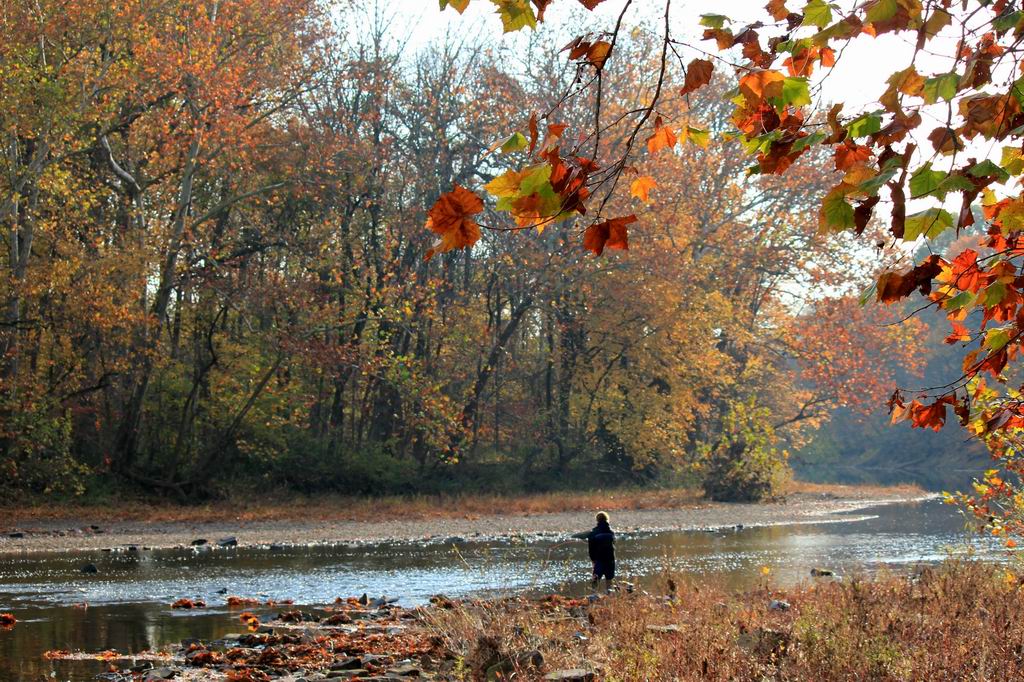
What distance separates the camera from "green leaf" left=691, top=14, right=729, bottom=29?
4289 millimetres

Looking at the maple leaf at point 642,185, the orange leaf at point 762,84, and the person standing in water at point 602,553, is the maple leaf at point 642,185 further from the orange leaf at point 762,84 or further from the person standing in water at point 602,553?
the person standing in water at point 602,553

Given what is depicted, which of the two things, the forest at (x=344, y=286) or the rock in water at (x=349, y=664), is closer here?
the rock in water at (x=349, y=664)

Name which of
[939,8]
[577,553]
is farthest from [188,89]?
[939,8]

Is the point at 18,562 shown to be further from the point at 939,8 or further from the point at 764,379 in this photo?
the point at 764,379

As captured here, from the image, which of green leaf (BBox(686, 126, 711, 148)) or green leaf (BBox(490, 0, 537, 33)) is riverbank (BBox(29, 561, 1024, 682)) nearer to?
green leaf (BBox(686, 126, 711, 148))

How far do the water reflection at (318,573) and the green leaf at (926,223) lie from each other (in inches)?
335

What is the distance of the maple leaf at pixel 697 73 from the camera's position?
13.7 ft

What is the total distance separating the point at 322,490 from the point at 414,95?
13972 mm

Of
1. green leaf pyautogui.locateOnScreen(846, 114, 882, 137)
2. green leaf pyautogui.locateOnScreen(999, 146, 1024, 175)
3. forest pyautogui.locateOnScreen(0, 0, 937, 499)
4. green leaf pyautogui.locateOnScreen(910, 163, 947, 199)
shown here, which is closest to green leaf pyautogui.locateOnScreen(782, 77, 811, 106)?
green leaf pyautogui.locateOnScreen(846, 114, 882, 137)

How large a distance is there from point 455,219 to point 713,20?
1262mm

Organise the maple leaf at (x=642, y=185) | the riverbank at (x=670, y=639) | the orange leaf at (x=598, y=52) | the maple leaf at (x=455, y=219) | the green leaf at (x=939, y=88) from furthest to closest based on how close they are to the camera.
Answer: the riverbank at (x=670, y=639) → the maple leaf at (x=642, y=185) → the orange leaf at (x=598, y=52) → the maple leaf at (x=455, y=219) → the green leaf at (x=939, y=88)

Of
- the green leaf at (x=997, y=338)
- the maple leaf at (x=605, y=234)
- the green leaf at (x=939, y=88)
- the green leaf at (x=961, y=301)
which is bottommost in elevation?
the green leaf at (x=997, y=338)

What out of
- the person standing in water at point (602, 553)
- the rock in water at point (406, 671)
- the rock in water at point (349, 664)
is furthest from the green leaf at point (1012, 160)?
the person standing in water at point (602, 553)

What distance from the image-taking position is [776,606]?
12.9 metres
